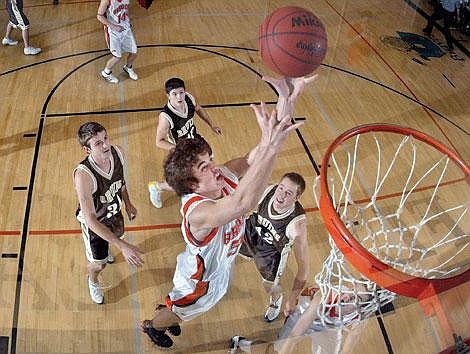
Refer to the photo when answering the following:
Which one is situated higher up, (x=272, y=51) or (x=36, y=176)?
(x=272, y=51)

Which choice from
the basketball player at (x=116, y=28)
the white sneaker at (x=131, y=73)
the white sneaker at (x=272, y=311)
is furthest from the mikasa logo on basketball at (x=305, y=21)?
the white sneaker at (x=131, y=73)

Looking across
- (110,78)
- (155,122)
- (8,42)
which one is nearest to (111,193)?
(155,122)

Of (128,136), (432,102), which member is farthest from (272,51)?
(432,102)

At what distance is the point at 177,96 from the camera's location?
394 centimetres

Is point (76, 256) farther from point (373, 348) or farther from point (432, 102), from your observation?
point (432, 102)

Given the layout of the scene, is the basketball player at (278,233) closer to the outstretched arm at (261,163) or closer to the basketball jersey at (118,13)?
the outstretched arm at (261,163)

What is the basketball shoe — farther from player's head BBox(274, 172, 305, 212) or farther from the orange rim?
the orange rim

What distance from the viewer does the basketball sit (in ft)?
8.85

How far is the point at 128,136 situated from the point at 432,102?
3.43 m

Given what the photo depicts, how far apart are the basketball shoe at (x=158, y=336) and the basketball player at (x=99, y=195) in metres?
0.49

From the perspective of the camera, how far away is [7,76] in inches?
227

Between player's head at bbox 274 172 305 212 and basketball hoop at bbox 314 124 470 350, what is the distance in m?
0.21

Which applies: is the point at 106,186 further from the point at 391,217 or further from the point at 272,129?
the point at 391,217

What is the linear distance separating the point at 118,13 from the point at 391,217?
345 cm
